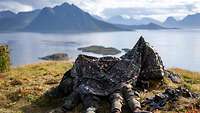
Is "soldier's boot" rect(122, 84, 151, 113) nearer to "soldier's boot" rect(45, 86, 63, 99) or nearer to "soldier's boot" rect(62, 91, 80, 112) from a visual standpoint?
"soldier's boot" rect(62, 91, 80, 112)

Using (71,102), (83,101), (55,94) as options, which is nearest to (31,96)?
(55,94)

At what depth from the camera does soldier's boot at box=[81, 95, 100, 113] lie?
22.4 meters

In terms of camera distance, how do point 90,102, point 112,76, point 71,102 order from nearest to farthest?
point 90,102
point 71,102
point 112,76

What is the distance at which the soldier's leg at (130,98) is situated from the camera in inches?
846

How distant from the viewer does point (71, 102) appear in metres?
24.1

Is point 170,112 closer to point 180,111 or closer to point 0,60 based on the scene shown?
point 180,111

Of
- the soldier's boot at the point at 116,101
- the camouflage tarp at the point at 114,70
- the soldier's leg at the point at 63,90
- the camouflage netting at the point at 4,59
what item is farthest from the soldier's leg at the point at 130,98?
the camouflage netting at the point at 4,59

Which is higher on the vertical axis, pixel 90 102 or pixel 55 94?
pixel 90 102

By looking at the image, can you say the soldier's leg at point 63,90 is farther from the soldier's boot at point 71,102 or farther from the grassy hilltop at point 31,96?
the soldier's boot at point 71,102

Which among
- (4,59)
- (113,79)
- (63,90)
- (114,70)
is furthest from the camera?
(4,59)

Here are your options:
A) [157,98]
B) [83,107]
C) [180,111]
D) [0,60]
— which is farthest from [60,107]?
[0,60]

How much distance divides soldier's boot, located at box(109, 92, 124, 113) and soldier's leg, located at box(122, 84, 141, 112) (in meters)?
0.41

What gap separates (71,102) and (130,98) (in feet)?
13.5

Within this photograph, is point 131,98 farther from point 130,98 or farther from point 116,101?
point 116,101
